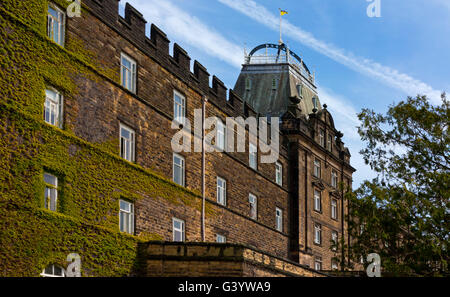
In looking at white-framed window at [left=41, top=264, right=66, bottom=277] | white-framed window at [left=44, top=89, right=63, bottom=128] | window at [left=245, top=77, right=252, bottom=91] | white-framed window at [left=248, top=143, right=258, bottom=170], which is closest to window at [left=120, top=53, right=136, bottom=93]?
white-framed window at [left=44, top=89, right=63, bottom=128]

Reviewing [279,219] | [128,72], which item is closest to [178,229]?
[128,72]

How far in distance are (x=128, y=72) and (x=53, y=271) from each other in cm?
1020

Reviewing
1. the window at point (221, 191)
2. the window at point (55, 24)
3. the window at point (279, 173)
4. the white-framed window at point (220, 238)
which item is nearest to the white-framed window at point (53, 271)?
the window at point (55, 24)

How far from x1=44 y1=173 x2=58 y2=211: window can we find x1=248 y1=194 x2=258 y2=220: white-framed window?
18.4m

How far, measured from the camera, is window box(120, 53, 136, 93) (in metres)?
32.4

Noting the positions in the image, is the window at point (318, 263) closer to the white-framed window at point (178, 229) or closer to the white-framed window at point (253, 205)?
the white-framed window at point (253, 205)

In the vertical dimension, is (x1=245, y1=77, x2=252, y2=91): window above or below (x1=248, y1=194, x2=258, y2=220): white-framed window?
above

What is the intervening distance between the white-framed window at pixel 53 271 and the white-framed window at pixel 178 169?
9.79 metres

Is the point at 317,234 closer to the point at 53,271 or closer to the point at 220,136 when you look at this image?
the point at 220,136

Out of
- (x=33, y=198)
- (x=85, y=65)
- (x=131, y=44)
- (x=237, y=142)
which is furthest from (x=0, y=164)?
(x=237, y=142)

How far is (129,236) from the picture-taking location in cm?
3048

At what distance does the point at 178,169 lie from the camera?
118 feet

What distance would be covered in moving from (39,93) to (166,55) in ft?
33.7

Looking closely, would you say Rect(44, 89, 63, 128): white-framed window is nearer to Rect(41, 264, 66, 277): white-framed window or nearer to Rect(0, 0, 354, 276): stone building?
Rect(0, 0, 354, 276): stone building
